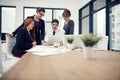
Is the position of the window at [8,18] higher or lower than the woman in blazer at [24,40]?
higher

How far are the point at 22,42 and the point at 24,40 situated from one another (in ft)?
0.32

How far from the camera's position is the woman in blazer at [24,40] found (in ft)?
10.9

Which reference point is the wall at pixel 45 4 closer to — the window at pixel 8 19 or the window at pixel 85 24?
the window at pixel 8 19

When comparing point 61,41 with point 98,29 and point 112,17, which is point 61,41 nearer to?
point 112,17

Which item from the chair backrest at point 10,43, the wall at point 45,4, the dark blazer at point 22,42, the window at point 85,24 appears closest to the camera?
the dark blazer at point 22,42

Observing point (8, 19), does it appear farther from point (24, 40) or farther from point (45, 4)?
point (24, 40)

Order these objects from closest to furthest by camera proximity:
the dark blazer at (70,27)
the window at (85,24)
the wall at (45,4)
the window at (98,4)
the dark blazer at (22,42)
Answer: the dark blazer at (22,42)
the dark blazer at (70,27)
the window at (98,4)
the window at (85,24)
the wall at (45,4)

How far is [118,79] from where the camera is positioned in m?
0.81

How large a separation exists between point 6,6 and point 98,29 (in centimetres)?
487

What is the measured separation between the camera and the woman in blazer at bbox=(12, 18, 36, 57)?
3.32 meters

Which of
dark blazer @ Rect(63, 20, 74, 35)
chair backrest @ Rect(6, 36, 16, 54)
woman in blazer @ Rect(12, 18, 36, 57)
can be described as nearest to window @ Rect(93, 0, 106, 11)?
dark blazer @ Rect(63, 20, 74, 35)

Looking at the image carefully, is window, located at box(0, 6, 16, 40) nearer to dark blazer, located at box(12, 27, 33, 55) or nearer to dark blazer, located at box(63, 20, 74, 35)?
dark blazer, located at box(63, 20, 74, 35)

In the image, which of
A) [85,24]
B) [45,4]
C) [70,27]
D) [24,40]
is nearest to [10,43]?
[24,40]

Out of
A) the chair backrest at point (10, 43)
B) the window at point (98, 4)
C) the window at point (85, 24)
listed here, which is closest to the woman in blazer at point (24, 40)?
the chair backrest at point (10, 43)
